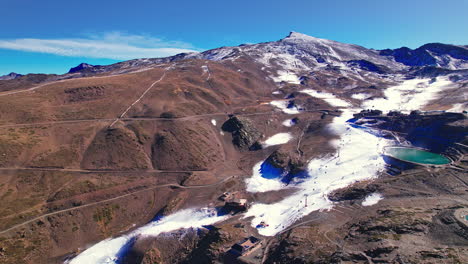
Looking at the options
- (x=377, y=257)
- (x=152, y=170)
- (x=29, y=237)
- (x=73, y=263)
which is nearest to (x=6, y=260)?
(x=29, y=237)

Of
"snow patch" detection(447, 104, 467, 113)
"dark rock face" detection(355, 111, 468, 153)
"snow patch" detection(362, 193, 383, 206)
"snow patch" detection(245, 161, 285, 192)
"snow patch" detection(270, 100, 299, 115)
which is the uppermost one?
"snow patch" detection(270, 100, 299, 115)

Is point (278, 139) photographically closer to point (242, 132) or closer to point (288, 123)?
point (242, 132)

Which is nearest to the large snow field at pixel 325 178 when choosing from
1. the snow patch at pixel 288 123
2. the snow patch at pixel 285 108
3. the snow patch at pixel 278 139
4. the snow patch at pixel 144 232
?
the snow patch at pixel 144 232

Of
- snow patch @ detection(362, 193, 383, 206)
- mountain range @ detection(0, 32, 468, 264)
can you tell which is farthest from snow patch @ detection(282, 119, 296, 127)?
snow patch @ detection(362, 193, 383, 206)

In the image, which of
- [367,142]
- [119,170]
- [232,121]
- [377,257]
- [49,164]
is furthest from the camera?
[232,121]

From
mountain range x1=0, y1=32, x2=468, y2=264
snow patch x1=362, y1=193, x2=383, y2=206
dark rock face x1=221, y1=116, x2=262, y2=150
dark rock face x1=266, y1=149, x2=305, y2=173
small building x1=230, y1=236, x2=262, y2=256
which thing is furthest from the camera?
dark rock face x1=221, y1=116, x2=262, y2=150

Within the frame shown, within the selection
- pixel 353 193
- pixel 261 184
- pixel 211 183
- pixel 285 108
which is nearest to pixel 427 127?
pixel 353 193

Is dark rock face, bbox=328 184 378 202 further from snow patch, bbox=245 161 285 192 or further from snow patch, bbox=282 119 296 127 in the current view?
snow patch, bbox=282 119 296 127

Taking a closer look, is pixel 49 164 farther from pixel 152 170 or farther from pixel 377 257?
pixel 377 257
